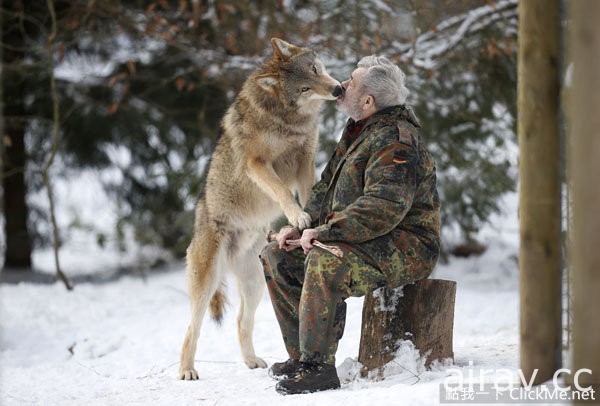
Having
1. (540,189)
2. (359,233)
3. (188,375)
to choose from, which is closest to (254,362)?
(188,375)

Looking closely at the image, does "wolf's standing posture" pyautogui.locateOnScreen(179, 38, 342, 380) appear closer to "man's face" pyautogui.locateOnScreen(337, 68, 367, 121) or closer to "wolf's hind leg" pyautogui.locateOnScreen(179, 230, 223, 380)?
"wolf's hind leg" pyautogui.locateOnScreen(179, 230, 223, 380)

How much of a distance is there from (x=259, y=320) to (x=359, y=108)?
145 inches

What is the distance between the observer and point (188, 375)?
16.4ft

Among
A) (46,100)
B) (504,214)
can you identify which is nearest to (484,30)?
(504,214)

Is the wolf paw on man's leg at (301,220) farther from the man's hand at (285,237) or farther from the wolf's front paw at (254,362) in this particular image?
the wolf's front paw at (254,362)

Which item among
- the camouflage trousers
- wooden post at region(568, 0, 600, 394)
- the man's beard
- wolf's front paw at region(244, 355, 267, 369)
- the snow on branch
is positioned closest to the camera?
wooden post at region(568, 0, 600, 394)

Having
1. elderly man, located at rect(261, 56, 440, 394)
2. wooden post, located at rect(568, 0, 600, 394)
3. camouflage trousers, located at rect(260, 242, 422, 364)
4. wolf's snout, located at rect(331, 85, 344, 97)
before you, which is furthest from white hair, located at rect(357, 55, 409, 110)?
wooden post, located at rect(568, 0, 600, 394)

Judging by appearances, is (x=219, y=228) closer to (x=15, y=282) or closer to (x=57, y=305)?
(x=57, y=305)

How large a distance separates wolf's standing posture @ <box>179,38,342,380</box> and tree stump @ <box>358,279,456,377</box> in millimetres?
1183

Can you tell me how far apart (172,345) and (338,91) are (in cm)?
346

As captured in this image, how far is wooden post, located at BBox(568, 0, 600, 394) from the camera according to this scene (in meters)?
2.22

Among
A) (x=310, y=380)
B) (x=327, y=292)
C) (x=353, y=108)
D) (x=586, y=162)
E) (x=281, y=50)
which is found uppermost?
(x=281, y=50)

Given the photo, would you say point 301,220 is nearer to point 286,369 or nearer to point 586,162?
point 286,369

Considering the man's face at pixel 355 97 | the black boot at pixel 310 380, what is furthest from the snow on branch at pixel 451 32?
the black boot at pixel 310 380
